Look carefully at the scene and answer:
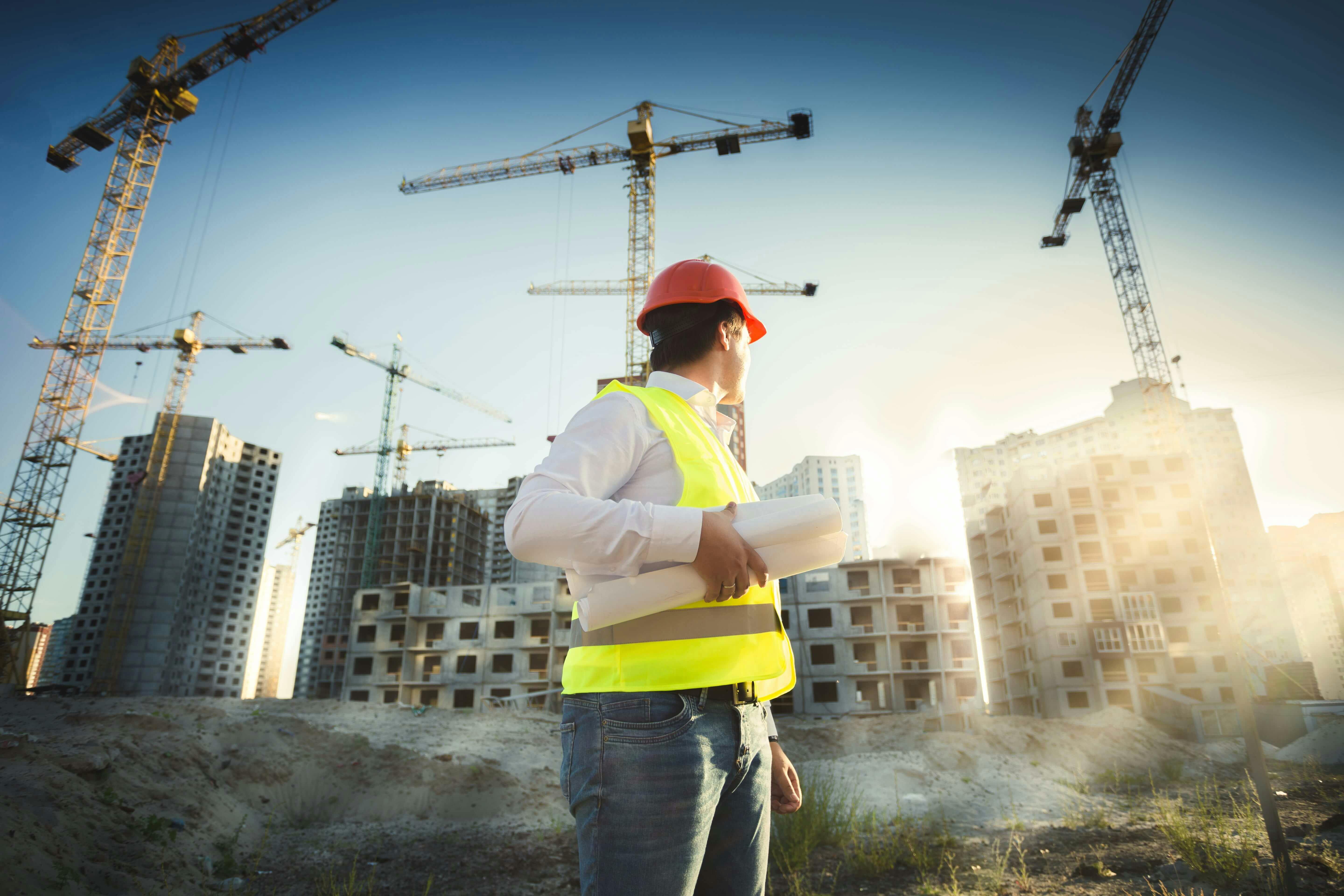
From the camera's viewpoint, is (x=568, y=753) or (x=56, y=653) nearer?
(x=568, y=753)

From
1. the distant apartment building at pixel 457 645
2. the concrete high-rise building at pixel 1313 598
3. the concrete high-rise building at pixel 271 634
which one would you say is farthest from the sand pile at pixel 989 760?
the concrete high-rise building at pixel 271 634

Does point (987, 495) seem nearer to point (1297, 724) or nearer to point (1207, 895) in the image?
point (1297, 724)

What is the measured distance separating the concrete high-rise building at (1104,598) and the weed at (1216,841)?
2502 centimetres

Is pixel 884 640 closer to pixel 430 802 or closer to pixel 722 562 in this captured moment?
pixel 430 802

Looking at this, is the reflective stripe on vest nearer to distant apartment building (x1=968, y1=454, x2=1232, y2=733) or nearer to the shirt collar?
the shirt collar

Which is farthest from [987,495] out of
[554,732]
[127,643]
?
[127,643]

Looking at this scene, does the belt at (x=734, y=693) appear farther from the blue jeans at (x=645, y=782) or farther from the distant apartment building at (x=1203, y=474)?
the distant apartment building at (x=1203, y=474)

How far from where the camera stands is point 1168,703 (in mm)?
31203

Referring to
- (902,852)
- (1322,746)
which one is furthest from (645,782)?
(1322,746)

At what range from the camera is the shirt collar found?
1.78m

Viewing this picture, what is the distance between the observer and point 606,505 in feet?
4.08

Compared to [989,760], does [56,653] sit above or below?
above

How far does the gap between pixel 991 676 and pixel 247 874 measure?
47280 millimetres

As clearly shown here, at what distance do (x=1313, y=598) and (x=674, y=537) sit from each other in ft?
261
